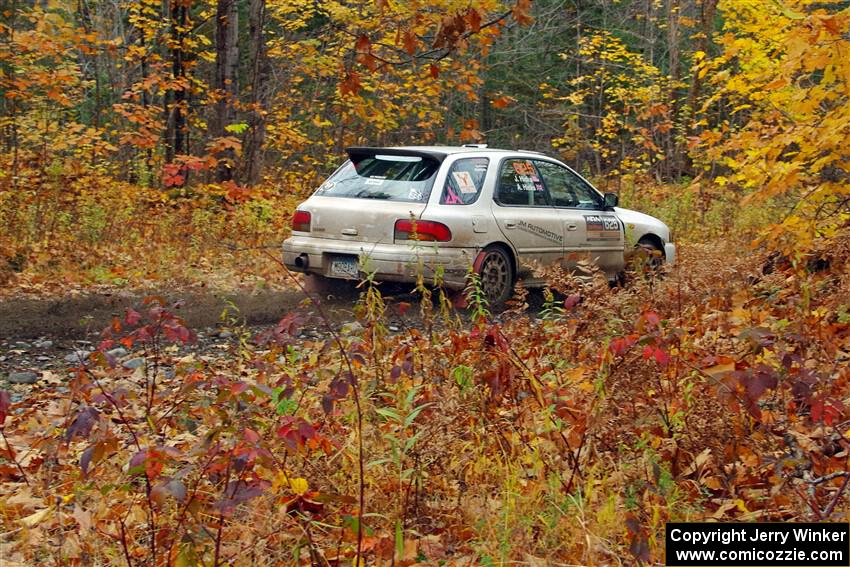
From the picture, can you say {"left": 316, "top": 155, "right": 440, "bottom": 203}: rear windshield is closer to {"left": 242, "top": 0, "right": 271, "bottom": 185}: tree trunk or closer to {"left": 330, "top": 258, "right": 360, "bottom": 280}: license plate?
{"left": 330, "top": 258, "right": 360, "bottom": 280}: license plate

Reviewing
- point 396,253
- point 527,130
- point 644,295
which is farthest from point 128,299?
point 527,130

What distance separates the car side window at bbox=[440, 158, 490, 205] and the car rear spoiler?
19 cm

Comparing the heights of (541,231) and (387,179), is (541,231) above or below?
below

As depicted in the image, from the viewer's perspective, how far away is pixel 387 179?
9797 millimetres

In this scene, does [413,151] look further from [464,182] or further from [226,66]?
[226,66]

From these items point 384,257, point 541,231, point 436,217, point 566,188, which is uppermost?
point 566,188

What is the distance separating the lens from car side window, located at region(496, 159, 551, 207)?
404 inches

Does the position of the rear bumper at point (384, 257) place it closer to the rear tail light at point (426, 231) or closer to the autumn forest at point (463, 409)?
the rear tail light at point (426, 231)

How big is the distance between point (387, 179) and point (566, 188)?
8.05ft

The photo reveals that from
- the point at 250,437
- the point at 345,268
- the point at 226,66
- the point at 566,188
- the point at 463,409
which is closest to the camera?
the point at 250,437

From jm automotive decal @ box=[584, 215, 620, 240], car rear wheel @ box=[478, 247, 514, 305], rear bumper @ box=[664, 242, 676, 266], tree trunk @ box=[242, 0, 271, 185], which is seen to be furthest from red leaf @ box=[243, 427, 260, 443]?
tree trunk @ box=[242, 0, 271, 185]

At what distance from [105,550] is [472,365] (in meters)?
2.06

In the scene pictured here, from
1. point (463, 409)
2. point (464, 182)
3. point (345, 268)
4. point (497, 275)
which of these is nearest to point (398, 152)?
point (464, 182)

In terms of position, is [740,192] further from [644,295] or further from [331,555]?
[331,555]
